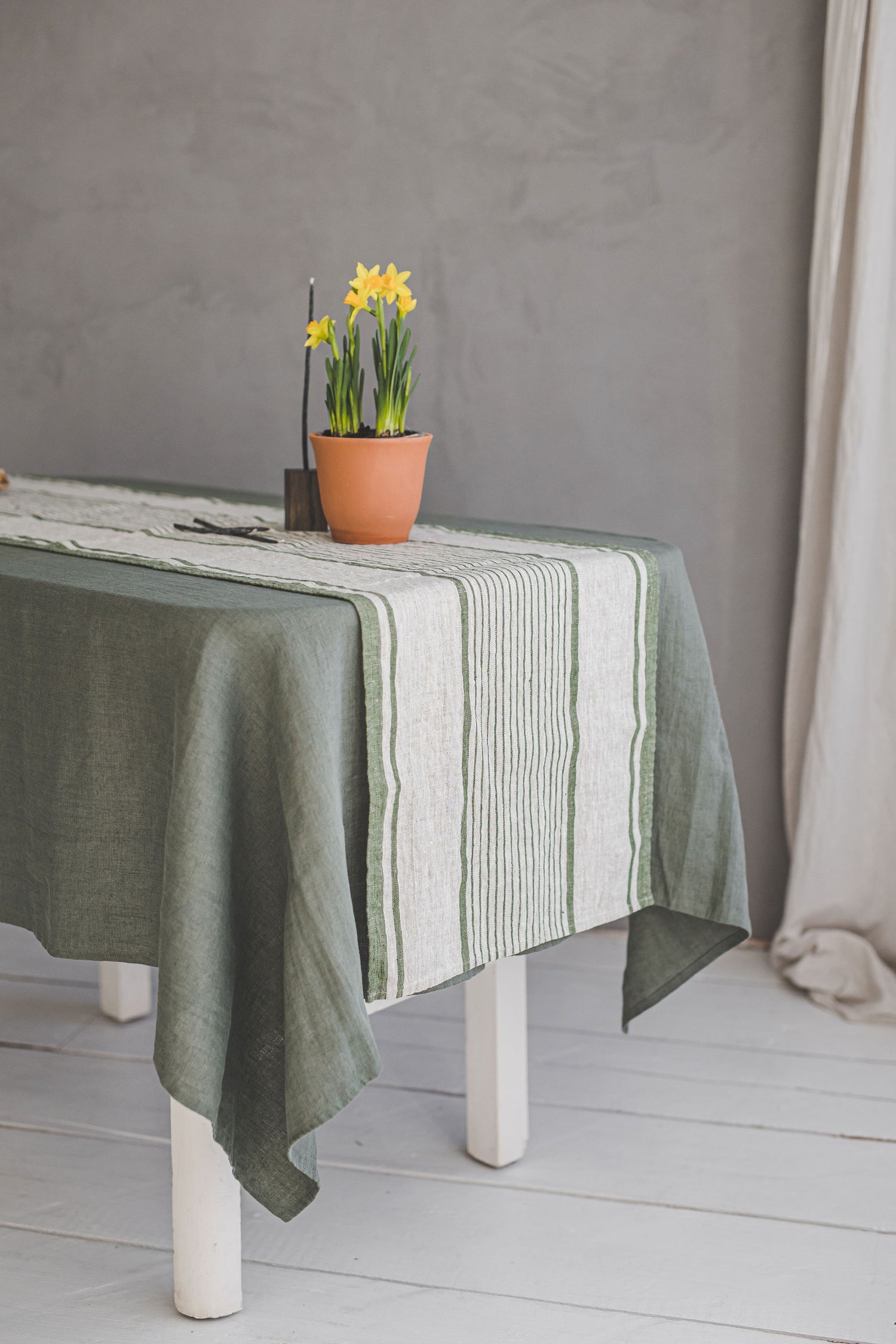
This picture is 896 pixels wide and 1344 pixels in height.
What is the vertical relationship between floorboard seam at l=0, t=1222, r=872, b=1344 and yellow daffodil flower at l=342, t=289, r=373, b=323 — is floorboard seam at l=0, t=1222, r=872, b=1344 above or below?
below

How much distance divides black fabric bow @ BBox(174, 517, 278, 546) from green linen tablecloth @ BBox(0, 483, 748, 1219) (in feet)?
0.72

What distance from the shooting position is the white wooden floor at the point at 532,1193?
4.46 ft

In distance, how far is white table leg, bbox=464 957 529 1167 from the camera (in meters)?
1.60

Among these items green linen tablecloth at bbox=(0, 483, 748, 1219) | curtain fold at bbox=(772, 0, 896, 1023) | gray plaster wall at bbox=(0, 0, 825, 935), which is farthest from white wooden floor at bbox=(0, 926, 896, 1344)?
gray plaster wall at bbox=(0, 0, 825, 935)

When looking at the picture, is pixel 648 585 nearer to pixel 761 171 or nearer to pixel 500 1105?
pixel 500 1105

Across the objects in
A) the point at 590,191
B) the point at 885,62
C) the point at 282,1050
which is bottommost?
the point at 282,1050

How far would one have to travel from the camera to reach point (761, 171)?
84.7 inches

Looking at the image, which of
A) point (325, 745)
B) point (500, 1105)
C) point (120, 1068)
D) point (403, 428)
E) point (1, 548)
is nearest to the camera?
point (325, 745)

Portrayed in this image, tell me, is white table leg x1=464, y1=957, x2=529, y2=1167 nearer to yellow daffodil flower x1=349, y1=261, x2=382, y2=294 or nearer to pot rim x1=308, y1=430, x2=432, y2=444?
pot rim x1=308, y1=430, x2=432, y2=444

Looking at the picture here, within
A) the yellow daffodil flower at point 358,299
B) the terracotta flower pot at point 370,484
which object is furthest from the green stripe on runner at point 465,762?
the yellow daffodil flower at point 358,299

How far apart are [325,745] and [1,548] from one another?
0.53 meters

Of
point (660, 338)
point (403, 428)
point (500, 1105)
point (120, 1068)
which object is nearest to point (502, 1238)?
point (500, 1105)

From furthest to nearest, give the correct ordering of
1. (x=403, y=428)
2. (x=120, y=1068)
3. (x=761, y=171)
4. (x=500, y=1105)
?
1. (x=761, y=171)
2. (x=120, y=1068)
3. (x=500, y=1105)
4. (x=403, y=428)

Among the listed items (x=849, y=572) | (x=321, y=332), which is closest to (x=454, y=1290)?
(x=321, y=332)
